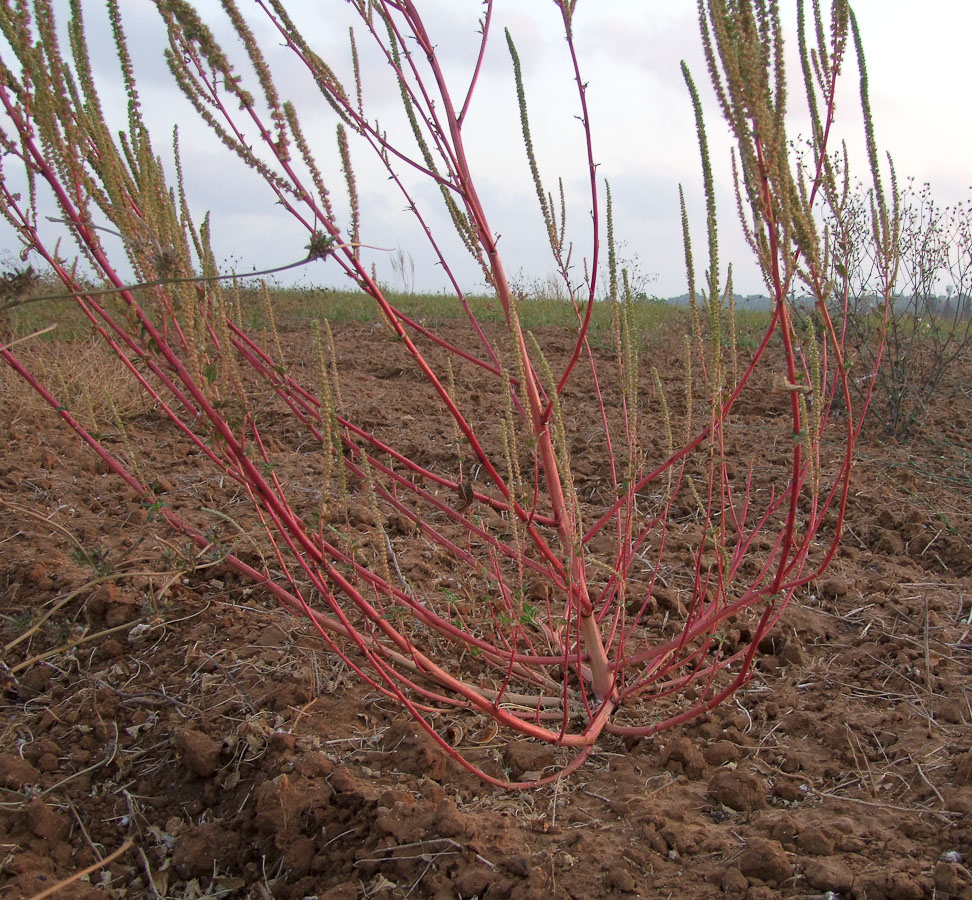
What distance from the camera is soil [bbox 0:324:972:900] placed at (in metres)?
1.36

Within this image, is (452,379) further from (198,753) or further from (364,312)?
(364,312)

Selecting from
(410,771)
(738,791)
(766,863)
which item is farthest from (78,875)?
(738,791)

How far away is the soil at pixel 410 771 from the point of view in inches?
53.7

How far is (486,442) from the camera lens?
13.3ft

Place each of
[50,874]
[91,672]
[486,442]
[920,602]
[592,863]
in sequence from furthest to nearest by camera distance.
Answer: [486,442] → [920,602] → [91,672] → [50,874] → [592,863]

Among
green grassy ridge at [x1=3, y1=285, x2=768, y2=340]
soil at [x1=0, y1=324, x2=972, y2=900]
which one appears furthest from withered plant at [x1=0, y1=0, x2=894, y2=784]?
green grassy ridge at [x1=3, y1=285, x2=768, y2=340]

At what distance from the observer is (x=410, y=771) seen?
169 centimetres

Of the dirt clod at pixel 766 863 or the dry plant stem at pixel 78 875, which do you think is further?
the dirt clod at pixel 766 863

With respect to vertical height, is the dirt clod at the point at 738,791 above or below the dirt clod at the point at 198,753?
below

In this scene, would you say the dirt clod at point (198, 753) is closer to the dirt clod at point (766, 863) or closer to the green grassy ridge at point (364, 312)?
A: the dirt clod at point (766, 863)

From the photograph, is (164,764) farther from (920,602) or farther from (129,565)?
(920,602)

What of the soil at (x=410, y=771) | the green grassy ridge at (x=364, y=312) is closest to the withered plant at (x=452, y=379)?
the soil at (x=410, y=771)

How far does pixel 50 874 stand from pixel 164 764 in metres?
0.33

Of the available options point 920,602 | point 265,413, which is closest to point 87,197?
point 920,602
